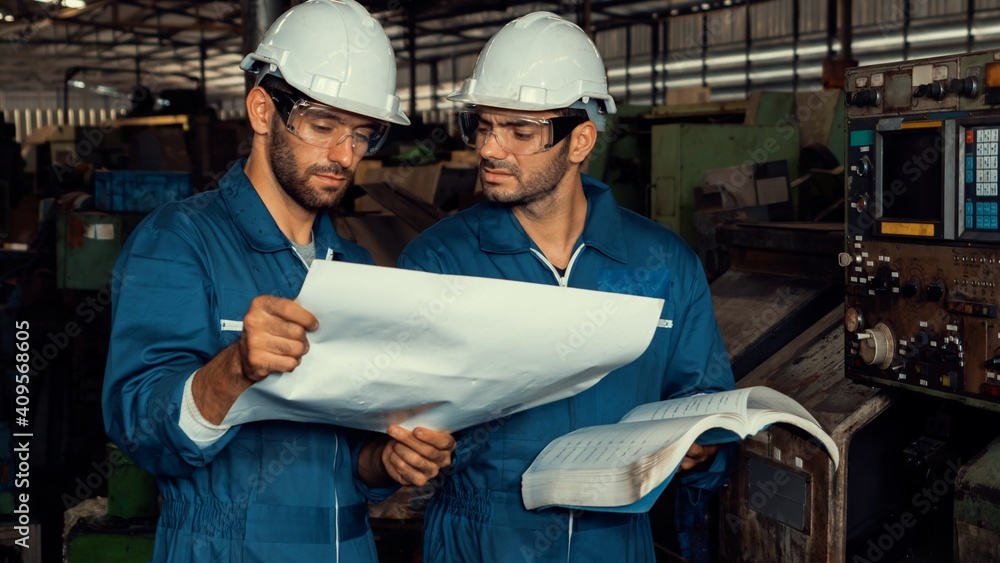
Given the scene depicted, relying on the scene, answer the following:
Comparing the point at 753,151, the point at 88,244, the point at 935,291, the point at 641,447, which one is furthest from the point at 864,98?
the point at 88,244

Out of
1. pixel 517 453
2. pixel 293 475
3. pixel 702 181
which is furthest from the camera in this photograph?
pixel 702 181

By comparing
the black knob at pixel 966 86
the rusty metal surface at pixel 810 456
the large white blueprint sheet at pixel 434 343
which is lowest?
the rusty metal surface at pixel 810 456

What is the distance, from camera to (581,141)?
1701 millimetres

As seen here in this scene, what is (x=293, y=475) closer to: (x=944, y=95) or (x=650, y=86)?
(x=944, y=95)

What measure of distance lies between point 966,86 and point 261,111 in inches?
43.1

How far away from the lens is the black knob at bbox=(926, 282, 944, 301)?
157 centimetres

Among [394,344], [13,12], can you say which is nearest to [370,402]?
[394,344]

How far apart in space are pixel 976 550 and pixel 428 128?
23.1 ft

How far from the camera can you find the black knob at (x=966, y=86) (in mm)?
1474

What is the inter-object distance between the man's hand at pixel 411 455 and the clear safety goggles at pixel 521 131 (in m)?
0.56

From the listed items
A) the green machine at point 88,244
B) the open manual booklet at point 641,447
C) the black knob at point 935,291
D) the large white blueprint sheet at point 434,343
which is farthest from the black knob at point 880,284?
the green machine at point 88,244

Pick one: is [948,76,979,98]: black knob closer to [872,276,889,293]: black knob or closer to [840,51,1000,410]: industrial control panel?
[840,51,1000,410]: industrial control panel

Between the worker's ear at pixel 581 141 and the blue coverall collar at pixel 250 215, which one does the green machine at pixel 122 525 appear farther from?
the worker's ear at pixel 581 141

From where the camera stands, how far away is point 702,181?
139 inches
